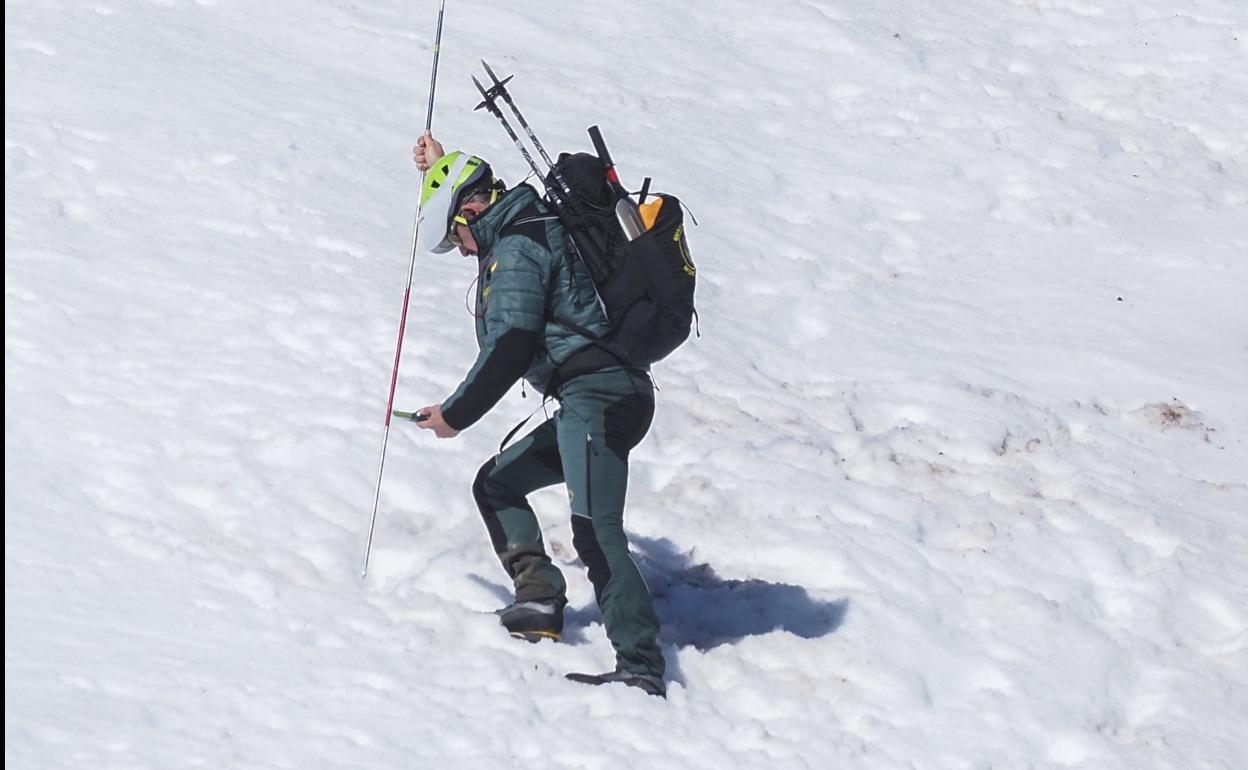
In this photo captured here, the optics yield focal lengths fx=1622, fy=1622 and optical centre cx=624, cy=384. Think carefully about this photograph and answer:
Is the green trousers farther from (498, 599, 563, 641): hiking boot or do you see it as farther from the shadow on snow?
the shadow on snow

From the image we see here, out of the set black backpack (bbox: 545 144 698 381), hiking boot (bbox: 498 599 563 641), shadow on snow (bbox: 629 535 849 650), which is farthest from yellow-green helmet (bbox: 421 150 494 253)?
shadow on snow (bbox: 629 535 849 650)

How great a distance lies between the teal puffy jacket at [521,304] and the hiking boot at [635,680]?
1224 mm

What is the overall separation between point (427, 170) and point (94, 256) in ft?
14.1

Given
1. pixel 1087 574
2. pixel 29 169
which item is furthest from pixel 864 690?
pixel 29 169

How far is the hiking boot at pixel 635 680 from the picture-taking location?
6934 millimetres

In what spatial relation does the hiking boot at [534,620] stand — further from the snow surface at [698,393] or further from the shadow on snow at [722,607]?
the shadow on snow at [722,607]

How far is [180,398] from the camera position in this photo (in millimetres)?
9430

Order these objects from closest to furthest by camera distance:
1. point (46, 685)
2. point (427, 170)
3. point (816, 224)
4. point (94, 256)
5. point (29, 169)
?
point (46, 685) < point (427, 170) < point (94, 256) < point (29, 169) < point (816, 224)

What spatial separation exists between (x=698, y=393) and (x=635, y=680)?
3.73m

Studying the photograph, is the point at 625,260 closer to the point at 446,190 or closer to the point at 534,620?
the point at 446,190

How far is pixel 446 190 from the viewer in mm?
7219

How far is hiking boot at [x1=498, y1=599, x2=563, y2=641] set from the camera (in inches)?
292

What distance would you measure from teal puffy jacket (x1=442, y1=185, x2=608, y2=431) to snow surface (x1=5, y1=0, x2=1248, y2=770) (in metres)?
1.26

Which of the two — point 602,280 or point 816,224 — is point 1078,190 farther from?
point 602,280
